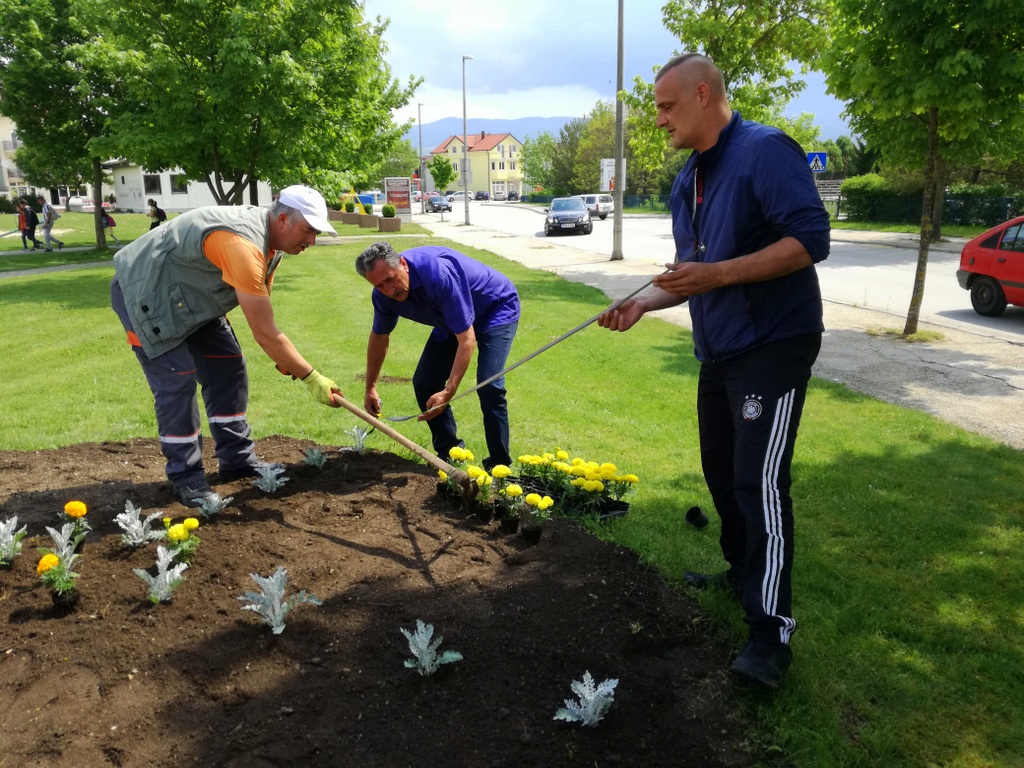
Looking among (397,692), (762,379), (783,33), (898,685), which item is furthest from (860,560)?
(783,33)

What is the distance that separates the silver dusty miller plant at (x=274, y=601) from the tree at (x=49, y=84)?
19.3m

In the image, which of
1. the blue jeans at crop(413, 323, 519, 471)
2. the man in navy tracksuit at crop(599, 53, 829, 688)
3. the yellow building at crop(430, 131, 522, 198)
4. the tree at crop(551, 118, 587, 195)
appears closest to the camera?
the man in navy tracksuit at crop(599, 53, 829, 688)

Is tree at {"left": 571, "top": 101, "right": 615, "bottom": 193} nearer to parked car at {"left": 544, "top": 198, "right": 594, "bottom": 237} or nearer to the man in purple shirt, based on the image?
parked car at {"left": 544, "top": 198, "right": 594, "bottom": 237}

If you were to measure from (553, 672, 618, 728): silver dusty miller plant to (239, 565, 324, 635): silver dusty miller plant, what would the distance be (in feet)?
3.76

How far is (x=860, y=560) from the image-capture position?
3844 mm

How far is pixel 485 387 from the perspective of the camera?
14.8ft

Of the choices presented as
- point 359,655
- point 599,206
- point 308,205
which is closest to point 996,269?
point 308,205

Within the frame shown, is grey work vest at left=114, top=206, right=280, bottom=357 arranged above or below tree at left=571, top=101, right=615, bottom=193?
below

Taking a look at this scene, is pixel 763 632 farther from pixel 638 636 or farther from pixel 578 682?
pixel 578 682

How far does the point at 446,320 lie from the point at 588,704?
7.69 feet

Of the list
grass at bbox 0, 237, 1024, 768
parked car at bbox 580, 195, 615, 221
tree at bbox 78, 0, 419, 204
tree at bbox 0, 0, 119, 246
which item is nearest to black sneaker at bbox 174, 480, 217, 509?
grass at bbox 0, 237, 1024, 768

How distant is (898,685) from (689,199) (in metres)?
2.05

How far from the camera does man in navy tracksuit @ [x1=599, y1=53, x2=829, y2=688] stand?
2652 millimetres

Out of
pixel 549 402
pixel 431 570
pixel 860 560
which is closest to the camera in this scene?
pixel 431 570
